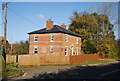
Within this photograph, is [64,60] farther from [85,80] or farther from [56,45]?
[85,80]

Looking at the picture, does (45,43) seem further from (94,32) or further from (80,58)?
(94,32)

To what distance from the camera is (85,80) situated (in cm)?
1059

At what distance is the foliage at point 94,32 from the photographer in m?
41.7

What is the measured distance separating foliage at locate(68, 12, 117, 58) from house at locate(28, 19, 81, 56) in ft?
33.6

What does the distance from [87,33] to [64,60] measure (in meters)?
23.2

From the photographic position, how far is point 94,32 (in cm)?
4700

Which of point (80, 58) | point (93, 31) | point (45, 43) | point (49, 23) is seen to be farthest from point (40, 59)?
point (93, 31)

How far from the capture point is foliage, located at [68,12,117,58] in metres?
41.7

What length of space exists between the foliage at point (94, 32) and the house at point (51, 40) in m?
10.2

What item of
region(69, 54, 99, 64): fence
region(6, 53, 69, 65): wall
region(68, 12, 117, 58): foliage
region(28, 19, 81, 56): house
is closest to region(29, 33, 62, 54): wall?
region(28, 19, 81, 56): house

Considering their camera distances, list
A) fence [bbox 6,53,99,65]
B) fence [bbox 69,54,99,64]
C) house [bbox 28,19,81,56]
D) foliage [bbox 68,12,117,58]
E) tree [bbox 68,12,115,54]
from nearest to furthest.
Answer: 1. fence [bbox 6,53,99,65]
2. fence [bbox 69,54,99,64]
3. house [bbox 28,19,81,56]
4. foliage [bbox 68,12,117,58]
5. tree [bbox 68,12,115,54]

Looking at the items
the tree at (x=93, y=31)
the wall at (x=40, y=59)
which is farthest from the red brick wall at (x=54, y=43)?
the tree at (x=93, y=31)

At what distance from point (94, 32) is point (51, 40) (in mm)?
19280

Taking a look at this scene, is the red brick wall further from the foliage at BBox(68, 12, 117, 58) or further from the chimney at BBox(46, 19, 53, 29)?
the foliage at BBox(68, 12, 117, 58)
